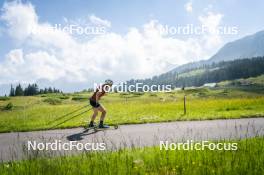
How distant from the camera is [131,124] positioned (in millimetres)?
17688

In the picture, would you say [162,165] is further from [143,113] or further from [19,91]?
[19,91]

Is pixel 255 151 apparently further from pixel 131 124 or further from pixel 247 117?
pixel 247 117

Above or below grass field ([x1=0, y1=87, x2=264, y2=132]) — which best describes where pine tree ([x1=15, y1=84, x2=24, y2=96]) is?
above

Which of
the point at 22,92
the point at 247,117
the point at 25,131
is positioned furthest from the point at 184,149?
the point at 22,92

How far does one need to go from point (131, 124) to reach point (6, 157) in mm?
8558
